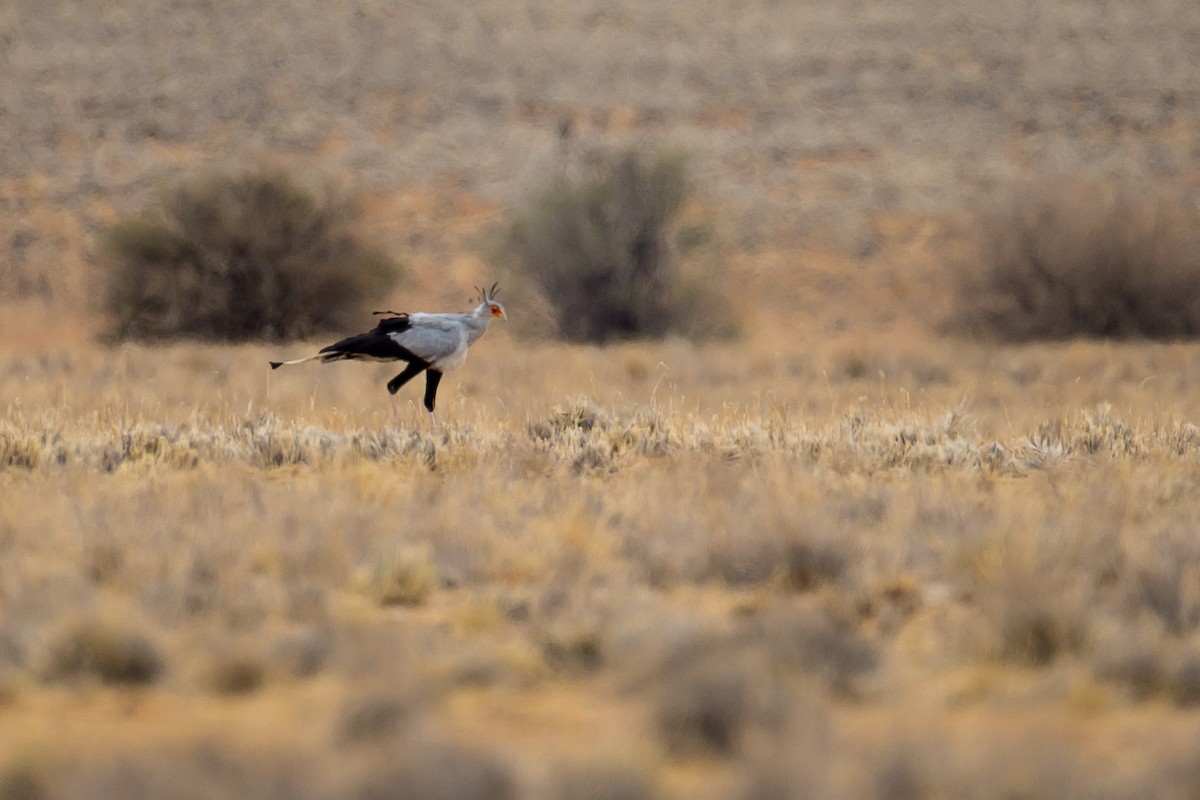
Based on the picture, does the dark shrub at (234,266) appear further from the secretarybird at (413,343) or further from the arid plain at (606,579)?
the secretarybird at (413,343)

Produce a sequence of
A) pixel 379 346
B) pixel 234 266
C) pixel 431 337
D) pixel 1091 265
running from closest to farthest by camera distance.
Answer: pixel 379 346
pixel 431 337
pixel 1091 265
pixel 234 266

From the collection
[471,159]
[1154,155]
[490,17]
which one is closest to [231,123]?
[471,159]

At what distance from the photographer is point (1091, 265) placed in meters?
26.6

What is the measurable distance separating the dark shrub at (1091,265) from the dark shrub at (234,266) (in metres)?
12.6

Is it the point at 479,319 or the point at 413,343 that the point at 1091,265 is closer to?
the point at 479,319

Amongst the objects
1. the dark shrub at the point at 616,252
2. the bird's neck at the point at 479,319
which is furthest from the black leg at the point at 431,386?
the dark shrub at the point at 616,252

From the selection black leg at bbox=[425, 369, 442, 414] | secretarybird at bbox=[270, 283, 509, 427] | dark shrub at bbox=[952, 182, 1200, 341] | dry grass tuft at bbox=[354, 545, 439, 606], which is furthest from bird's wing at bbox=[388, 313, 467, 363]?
dark shrub at bbox=[952, 182, 1200, 341]

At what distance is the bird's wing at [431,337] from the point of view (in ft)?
32.5

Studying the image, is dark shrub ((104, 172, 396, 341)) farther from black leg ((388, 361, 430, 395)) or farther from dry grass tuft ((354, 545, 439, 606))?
dry grass tuft ((354, 545, 439, 606))

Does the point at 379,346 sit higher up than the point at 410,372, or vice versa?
the point at 379,346

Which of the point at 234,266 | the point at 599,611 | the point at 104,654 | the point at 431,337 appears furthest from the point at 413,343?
the point at 234,266

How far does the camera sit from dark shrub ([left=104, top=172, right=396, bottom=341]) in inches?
1073

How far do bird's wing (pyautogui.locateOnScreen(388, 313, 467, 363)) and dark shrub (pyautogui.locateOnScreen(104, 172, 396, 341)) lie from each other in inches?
695

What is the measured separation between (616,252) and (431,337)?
1841 cm
